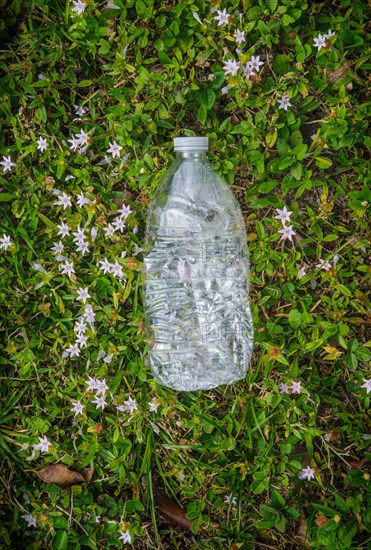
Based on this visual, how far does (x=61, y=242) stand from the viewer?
1.96 metres

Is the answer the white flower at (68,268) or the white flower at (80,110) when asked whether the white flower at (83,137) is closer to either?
the white flower at (80,110)

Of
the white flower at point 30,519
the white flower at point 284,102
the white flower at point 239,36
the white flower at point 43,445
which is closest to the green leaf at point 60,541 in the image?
the white flower at point 30,519

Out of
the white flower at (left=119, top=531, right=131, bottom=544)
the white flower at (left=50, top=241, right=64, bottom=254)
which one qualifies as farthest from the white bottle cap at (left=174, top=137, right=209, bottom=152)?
the white flower at (left=119, top=531, right=131, bottom=544)

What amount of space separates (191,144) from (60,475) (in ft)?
4.79

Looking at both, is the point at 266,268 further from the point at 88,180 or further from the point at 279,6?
the point at 279,6

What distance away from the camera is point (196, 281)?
192 cm

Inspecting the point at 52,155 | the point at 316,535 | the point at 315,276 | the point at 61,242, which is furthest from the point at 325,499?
the point at 52,155

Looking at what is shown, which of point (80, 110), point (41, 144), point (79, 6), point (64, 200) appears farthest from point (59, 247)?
point (79, 6)

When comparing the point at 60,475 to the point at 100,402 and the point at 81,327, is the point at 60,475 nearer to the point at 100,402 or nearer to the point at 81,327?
the point at 100,402

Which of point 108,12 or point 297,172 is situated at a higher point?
point 108,12

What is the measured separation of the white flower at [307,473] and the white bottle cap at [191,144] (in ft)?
4.34

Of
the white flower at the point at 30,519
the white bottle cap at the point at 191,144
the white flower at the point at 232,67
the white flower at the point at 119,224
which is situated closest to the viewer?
the white bottle cap at the point at 191,144

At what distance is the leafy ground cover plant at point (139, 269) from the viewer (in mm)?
1821

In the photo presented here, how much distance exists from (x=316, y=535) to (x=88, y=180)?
1694 millimetres
